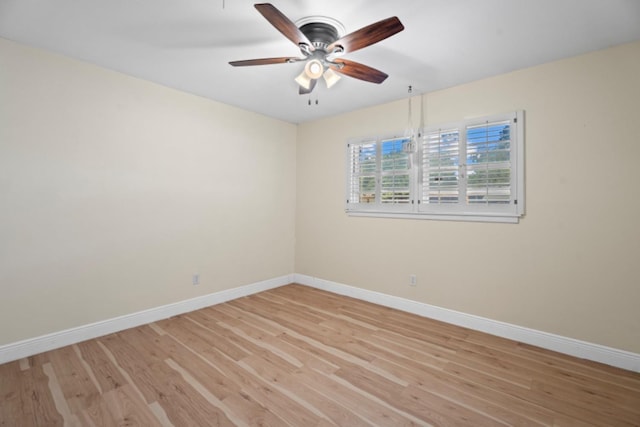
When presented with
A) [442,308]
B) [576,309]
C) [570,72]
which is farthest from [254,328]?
[570,72]

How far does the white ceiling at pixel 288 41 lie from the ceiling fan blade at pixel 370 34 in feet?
0.71

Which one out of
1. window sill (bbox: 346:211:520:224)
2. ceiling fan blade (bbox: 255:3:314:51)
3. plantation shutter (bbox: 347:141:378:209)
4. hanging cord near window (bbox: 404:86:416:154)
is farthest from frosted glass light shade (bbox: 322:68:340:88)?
window sill (bbox: 346:211:520:224)

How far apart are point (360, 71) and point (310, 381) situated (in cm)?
230

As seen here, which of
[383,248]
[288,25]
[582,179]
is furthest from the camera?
[383,248]

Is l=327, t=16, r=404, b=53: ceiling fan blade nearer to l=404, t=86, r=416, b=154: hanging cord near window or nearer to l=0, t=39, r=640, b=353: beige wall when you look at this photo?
l=404, t=86, r=416, b=154: hanging cord near window

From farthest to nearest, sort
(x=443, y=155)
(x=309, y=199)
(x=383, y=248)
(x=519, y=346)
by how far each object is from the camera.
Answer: (x=309, y=199)
(x=383, y=248)
(x=443, y=155)
(x=519, y=346)

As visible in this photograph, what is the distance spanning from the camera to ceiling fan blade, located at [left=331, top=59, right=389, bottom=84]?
2.13 m

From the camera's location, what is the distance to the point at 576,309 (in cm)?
249

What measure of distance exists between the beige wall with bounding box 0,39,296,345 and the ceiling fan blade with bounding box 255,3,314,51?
2.06 meters

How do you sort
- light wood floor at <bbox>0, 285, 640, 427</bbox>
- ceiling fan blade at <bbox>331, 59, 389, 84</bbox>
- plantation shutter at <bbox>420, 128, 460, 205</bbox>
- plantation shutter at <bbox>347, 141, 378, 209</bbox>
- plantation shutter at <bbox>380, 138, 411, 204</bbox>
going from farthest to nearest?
plantation shutter at <bbox>347, 141, 378, 209</bbox>, plantation shutter at <bbox>380, 138, 411, 204</bbox>, plantation shutter at <bbox>420, 128, 460, 205</bbox>, ceiling fan blade at <bbox>331, 59, 389, 84</bbox>, light wood floor at <bbox>0, 285, 640, 427</bbox>

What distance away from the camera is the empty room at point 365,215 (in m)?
1.93

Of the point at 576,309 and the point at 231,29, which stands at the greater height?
the point at 231,29

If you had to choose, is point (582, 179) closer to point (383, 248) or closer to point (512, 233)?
point (512, 233)

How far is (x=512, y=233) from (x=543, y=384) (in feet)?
4.13
